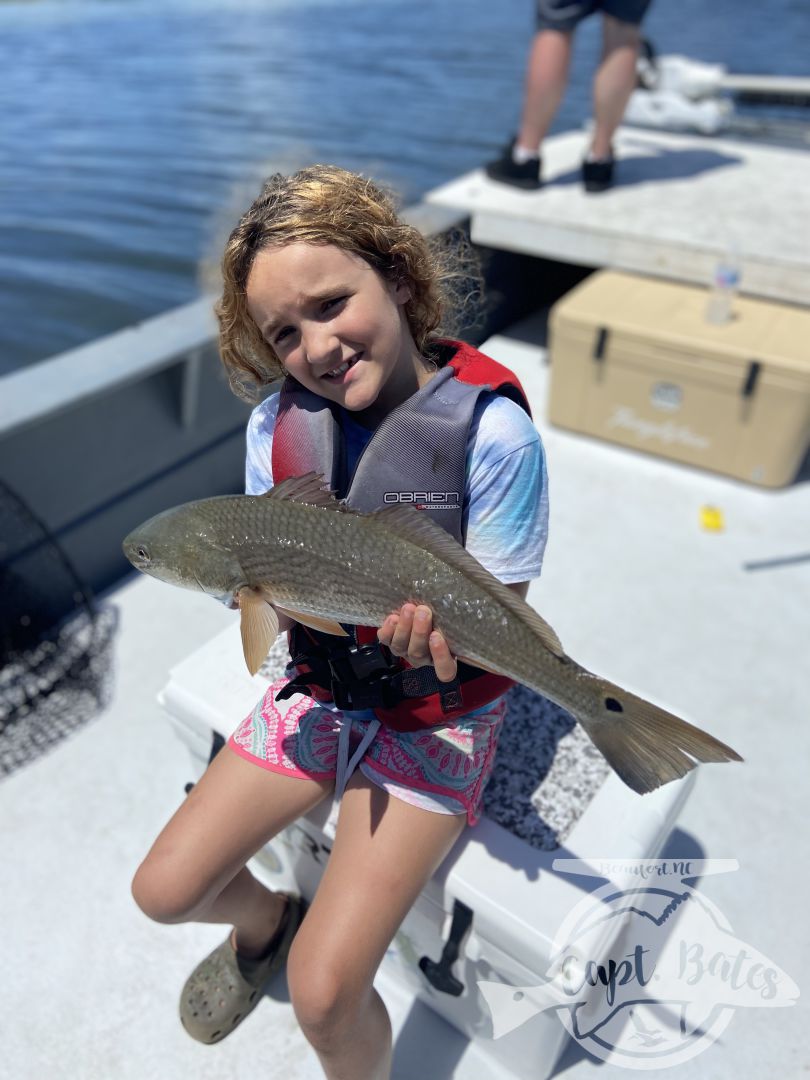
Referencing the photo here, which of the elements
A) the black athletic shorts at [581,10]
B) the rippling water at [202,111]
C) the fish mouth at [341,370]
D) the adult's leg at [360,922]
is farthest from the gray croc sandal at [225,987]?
the black athletic shorts at [581,10]

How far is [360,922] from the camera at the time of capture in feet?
5.52

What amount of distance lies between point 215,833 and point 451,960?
25.6 inches

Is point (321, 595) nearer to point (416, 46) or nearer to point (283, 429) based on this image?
point (283, 429)

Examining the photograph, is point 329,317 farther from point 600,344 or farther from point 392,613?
point 600,344

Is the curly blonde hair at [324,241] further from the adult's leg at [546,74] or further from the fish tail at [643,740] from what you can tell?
the adult's leg at [546,74]

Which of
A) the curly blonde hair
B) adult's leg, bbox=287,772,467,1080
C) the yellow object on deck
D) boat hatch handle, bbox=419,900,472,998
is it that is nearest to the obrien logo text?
the curly blonde hair

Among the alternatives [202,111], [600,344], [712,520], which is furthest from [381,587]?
[202,111]

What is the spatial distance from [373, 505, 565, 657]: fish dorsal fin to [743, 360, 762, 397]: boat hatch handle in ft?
9.49

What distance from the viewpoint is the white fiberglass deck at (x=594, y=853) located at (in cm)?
219

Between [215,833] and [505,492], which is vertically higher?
[505,492]

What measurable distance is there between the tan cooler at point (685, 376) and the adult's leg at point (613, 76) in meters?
1.32

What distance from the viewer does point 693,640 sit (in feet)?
11.3

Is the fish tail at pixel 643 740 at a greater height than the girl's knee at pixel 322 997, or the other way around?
the fish tail at pixel 643 740

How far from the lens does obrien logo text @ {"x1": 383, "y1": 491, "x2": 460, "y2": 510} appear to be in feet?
5.73
